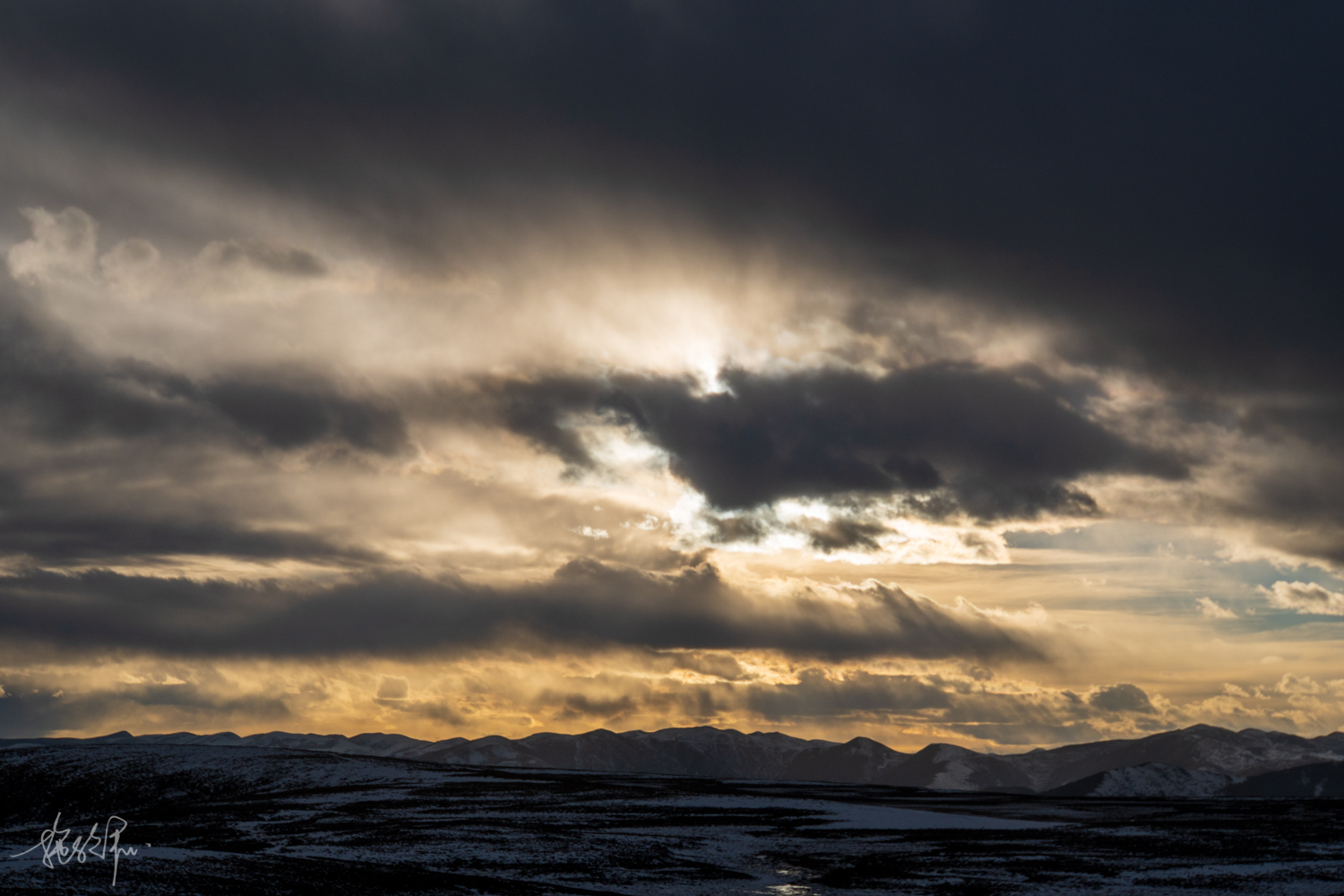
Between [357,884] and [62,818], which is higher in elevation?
[357,884]

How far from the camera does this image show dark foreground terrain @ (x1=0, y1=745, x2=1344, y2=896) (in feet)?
177

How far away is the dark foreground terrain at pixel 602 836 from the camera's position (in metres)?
53.9

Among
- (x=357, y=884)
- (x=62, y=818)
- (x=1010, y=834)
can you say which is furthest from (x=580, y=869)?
(x=62, y=818)

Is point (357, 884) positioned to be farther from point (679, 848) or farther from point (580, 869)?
point (679, 848)

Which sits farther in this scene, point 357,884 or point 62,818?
point 62,818

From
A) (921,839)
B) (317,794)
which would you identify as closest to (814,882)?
(921,839)

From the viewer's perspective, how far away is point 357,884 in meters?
49.4

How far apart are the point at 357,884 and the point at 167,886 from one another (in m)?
9.57

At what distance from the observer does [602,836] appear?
7925 centimetres

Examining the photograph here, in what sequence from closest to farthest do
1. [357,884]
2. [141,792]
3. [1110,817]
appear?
[357,884] → [1110,817] → [141,792]

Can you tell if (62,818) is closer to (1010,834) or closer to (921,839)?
(921,839)

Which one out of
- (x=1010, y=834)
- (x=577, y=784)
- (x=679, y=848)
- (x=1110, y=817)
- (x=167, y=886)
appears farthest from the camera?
(x=577, y=784)

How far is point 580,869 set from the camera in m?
64.0

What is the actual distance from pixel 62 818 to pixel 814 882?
97660 mm
